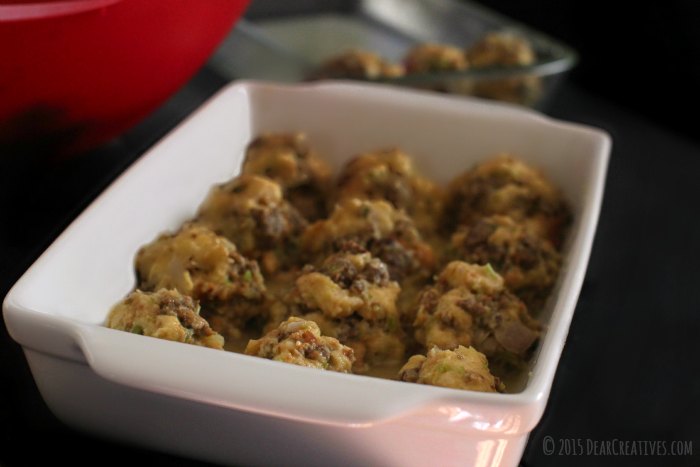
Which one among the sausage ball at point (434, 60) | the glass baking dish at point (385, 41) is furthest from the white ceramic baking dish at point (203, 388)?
the sausage ball at point (434, 60)

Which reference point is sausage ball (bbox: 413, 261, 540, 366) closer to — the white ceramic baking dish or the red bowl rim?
the white ceramic baking dish

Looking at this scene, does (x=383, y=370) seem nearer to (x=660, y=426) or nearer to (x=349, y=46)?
(x=660, y=426)

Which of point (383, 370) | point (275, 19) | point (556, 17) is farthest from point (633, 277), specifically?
point (556, 17)

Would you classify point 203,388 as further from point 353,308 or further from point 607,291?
point 607,291

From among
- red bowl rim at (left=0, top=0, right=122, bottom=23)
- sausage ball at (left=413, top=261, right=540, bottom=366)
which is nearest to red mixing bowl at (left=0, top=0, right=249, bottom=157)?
red bowl rim at (left=0, top=0, right=122, bottom=23)

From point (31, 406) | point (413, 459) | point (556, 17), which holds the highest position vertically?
point (413, 459)

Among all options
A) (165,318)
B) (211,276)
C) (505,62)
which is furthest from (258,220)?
(505,62)
